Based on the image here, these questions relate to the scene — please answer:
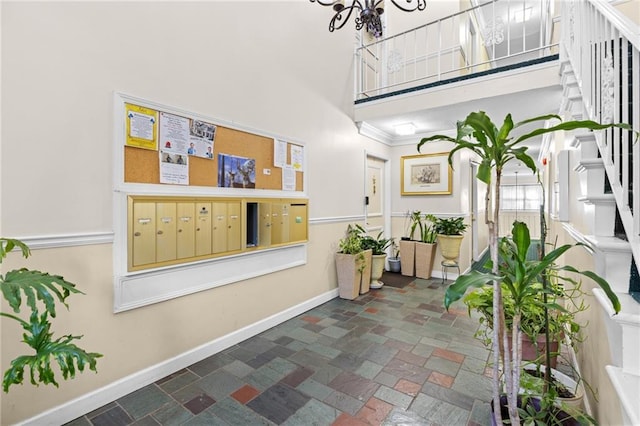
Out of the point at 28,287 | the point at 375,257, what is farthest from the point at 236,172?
the point at 375,257

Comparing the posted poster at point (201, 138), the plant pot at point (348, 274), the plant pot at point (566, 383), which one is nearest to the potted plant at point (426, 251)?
the plant pot at point (348, 274)

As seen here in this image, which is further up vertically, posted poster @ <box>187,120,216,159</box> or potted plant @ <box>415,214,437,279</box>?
posted poster @ <box>187,120,216,159</box>

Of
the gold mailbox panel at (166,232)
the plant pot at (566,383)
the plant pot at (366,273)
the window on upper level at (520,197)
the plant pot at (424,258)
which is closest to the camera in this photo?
the plant pot at (566,383)

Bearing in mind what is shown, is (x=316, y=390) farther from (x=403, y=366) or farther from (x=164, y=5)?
(x=164, y=5)

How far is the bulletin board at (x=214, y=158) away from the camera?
1.87 meters

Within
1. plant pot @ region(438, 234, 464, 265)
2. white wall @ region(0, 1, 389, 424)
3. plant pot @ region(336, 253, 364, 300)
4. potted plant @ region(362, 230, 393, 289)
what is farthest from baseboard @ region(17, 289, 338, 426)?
plant pot @ region(438, 234, 464, 265)

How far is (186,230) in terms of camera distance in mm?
2123

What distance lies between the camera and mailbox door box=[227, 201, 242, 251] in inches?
95.6

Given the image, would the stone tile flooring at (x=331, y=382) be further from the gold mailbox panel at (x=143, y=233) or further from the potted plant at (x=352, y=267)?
the gold mailbox panel at (x=143, y=233)

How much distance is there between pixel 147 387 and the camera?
190cm

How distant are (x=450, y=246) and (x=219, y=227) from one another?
3382mm

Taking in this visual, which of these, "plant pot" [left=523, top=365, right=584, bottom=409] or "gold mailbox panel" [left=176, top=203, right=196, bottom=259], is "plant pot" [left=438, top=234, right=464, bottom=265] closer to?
"plant pot" [left=523, top=365, right=584, bottom=409]

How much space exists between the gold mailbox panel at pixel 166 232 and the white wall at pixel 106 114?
28 centimetres

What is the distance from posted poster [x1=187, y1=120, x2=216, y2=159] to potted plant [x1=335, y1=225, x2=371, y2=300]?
80.6 inches
